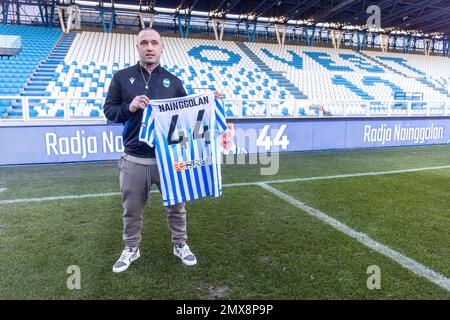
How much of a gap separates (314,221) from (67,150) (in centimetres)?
525

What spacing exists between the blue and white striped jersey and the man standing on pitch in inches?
Answer: 3.7

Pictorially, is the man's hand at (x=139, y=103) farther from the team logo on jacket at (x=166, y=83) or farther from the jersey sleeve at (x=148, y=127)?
the team logo on jacket at (x=166, y=83)

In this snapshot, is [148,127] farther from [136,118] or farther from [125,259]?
[125,259]

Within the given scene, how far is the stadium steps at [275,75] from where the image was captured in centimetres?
1649

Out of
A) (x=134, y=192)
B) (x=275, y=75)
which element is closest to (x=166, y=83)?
(x=134, y=192)

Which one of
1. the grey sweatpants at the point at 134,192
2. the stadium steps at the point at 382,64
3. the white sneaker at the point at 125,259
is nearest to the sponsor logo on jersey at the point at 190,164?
the grey sweatpants at the point at 134,192

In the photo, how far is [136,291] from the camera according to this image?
2402mm

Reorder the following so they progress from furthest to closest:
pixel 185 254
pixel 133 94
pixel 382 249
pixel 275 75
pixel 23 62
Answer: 1. pixel 275 75
2. pixel 23 62
3. pixel 382 249
4. pixel 185 254
5. pixel 133 94

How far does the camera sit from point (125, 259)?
274 centimetres

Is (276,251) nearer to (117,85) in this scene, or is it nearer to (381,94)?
(117,85)

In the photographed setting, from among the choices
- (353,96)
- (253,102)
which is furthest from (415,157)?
(353,96)

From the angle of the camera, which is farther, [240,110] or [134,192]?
[240,110]

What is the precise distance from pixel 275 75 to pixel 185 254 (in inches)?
653

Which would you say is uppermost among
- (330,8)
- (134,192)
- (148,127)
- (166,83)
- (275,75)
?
(330,8)
